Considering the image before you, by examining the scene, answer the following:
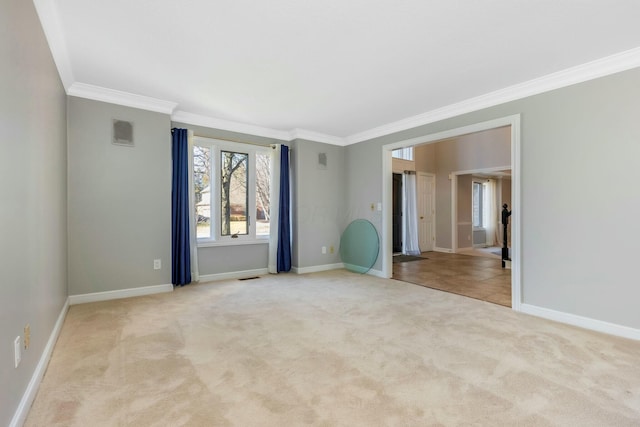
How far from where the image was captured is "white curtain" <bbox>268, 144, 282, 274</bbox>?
4996 millimetres

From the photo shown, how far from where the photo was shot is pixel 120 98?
3.57m

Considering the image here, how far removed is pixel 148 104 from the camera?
12.3 ft

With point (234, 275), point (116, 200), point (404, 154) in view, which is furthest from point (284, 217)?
point (404, 154)

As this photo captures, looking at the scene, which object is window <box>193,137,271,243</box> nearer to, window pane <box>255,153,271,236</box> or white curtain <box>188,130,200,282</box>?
window pane <box>255,153,271,236</box>

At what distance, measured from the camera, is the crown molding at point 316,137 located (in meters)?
5.09

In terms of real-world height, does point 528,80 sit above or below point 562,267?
above

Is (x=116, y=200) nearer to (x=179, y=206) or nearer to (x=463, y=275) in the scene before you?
(x=179, y=206)

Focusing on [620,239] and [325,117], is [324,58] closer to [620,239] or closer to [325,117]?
[325,117]

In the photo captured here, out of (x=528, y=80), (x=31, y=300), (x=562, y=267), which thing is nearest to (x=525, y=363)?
(x=562, y=267)

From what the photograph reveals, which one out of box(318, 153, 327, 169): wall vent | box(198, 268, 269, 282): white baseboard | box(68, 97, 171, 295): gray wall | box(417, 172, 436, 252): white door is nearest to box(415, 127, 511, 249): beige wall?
box(417, 172, 436, 252): white door

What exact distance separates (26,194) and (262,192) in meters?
3.38

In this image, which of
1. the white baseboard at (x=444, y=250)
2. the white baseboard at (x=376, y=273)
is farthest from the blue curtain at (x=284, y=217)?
the white baseboard at (x=444, y=250)

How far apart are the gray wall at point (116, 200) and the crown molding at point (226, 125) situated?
356 millimetres

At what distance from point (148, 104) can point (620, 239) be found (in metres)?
5.12
